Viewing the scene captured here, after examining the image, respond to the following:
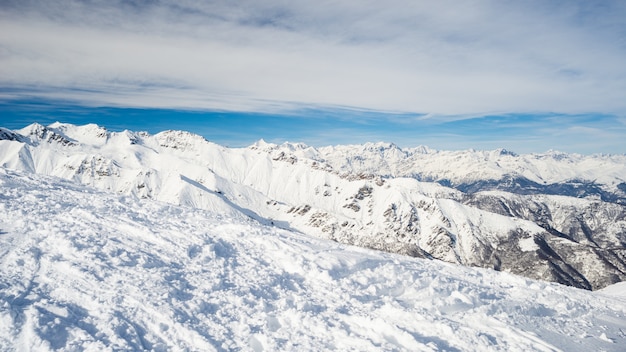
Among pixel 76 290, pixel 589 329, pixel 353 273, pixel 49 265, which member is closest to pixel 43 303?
pixel 76 290

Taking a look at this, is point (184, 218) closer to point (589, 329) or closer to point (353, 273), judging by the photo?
point (353, 273)

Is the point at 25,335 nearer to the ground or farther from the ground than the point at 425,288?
farther from the ground

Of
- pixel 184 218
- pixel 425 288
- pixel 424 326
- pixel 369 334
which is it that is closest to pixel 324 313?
pixel 369 334

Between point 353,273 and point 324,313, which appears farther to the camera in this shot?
point 353,273

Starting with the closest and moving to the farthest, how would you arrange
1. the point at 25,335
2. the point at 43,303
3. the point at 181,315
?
the point at 25,335
the point at 43,303
the point at 181,315

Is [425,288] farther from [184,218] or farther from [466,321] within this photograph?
[184,218]

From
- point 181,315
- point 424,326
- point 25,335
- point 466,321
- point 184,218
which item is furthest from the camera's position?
point 184,218
